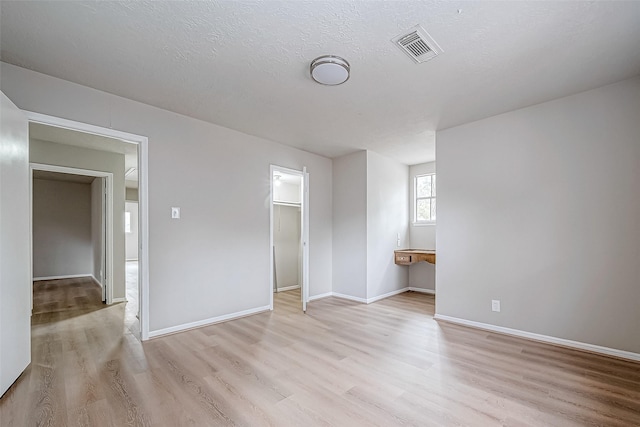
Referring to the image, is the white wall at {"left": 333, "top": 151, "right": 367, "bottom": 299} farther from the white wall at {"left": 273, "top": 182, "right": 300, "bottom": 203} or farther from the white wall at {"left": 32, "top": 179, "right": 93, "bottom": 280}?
the white wall at {"left": 32, "top": 179, "right": 93, "bottom": 280}

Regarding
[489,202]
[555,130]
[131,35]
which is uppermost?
[131,35]

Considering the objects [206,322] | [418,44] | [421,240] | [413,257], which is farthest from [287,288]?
[418,44]

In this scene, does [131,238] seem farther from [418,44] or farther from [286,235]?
[418,44]

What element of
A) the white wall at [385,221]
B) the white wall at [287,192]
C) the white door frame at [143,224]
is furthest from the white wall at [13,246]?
the white wall at [385,221]

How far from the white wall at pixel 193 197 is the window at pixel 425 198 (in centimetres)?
282

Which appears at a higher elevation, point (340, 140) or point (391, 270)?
point (340, 140)

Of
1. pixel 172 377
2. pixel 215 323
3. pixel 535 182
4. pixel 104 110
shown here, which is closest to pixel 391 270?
pixel 535 182

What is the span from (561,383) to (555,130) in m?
2.42

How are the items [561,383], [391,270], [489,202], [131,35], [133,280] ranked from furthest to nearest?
[133,280] → [391,270] → [489,202] → [561,383] → [131,35]

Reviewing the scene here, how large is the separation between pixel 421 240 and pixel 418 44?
4.30 metres

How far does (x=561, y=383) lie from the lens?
2.29 metres

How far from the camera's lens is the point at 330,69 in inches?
95.1

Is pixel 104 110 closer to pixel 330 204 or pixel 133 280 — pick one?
pixel 330 204

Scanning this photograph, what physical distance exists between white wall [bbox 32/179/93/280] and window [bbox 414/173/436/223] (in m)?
8.31
